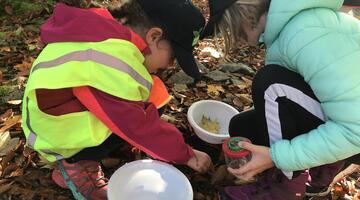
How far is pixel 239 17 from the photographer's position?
1604mm

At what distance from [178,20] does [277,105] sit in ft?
1.77

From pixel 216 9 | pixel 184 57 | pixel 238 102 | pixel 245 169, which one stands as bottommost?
pixel 238 102

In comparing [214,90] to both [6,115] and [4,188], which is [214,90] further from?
[4,188]

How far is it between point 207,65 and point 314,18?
1.57 metres

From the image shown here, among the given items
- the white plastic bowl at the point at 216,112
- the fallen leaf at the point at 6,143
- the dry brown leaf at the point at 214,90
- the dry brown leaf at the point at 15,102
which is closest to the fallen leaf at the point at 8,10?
the dry brown leaf at the point at 15,102

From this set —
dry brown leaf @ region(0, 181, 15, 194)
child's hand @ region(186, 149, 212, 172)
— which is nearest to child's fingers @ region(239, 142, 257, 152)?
child's hand @ region(186, 149, 212, 172)

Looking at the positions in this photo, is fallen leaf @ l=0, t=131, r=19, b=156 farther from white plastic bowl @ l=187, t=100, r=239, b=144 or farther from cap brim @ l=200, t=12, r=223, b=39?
cap brim @ l=200, t=12, r=223, b=39

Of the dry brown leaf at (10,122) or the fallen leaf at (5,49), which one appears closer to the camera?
the dry brown leaf at (10,122)

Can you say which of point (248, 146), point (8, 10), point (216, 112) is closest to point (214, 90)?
point (216, 112)

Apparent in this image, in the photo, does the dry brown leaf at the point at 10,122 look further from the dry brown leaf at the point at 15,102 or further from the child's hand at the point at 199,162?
the child's hand at the point at 199,162

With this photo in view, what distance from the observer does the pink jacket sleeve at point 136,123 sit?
1.51 metres

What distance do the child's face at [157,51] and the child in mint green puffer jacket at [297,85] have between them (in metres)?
0.19

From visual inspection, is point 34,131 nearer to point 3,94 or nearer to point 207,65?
point 3,94

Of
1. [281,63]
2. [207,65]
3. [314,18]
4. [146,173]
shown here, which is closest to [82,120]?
[146,173]
